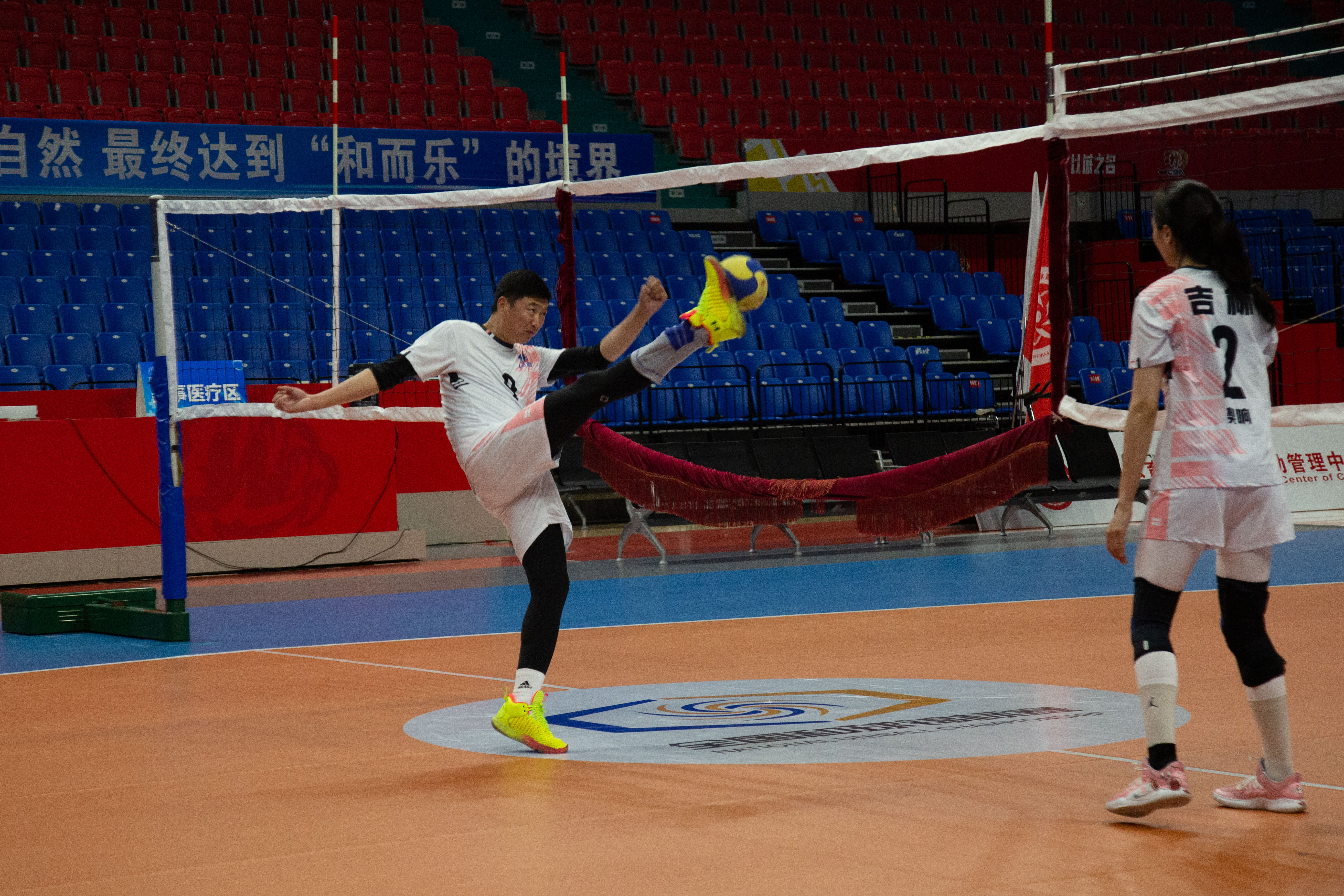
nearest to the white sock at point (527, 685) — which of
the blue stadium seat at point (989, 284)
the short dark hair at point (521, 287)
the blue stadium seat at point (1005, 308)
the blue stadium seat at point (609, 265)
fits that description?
the short dark hair at point (521, 287)

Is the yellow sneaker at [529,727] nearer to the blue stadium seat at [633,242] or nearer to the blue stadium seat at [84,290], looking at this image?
the blue stadium seat at [84,290]

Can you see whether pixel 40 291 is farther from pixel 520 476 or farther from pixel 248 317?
pixel 520 476

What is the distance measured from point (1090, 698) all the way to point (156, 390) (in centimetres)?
545

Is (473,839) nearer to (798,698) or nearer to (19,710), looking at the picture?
(798,698)

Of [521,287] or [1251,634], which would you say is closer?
[1251,634]

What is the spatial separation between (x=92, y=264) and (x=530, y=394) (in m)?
10.6

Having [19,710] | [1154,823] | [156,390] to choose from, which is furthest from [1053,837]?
[156,390]

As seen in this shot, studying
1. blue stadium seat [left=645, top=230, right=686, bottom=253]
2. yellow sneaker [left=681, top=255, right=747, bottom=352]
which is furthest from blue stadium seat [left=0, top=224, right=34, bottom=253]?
yellow sneaker [left=681, top=255, right=747, bottom=352]

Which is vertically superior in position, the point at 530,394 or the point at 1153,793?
the point at 530,394

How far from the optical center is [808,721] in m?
5.05

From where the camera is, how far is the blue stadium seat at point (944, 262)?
18828mm

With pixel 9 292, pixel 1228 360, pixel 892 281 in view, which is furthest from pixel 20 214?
pixel 1228 360

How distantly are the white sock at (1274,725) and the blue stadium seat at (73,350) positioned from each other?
11.7m

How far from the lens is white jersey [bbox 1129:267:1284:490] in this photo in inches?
144
